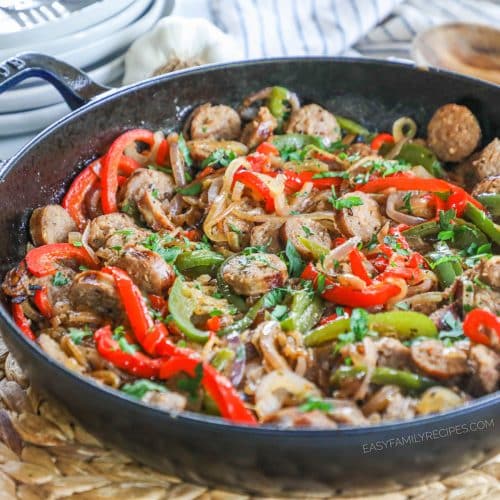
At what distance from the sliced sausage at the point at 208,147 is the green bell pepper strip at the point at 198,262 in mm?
880

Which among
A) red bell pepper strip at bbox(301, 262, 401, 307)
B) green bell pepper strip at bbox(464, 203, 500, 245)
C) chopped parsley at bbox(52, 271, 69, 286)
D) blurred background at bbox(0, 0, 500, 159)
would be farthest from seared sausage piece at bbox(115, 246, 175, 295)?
blurred background at bbox(0, 0, 500, 159)

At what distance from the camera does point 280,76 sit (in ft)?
15.5

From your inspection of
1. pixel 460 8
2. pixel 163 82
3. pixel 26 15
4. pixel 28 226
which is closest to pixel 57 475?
pixel 28 226

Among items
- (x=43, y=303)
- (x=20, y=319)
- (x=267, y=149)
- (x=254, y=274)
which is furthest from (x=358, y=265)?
(x=20, y=319)

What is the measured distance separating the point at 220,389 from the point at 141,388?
33 cm

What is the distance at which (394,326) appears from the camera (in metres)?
3.15

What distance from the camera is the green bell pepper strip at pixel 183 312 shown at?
318 cm

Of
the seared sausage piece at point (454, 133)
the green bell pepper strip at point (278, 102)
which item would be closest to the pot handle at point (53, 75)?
the green bell pepper strip at point (278, 102)

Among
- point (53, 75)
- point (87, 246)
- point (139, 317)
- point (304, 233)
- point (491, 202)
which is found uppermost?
point (53, 75)

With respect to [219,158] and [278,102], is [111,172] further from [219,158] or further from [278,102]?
[278,102]

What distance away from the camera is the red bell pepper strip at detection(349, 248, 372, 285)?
348cm

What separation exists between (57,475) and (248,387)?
2.81ft

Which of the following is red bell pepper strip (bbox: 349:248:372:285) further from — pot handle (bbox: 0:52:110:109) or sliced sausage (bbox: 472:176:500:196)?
pot handle (bbox: 0:52:110:109)

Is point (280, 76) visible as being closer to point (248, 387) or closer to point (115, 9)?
point (115, 9)
